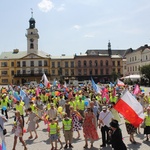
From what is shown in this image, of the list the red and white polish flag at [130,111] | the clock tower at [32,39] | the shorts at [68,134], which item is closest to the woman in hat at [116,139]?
→ the red and white polish flag at [130,111]

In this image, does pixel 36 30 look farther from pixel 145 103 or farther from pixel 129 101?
pixel 129 101

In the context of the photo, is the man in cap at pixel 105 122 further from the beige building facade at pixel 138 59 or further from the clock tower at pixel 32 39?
the clock tower at pixel 32 39

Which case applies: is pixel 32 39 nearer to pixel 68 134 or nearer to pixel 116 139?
pixel 68 134

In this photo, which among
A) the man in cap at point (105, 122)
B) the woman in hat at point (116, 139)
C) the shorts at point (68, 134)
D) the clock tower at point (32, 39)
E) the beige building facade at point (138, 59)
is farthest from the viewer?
the clock tower at point (32, 39)

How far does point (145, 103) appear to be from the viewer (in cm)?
1591

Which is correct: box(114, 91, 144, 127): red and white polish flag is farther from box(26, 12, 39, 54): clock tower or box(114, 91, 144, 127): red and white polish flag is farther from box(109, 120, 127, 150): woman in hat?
box(26, 12, 39, 54): clock tower

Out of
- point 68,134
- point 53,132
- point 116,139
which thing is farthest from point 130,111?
point 53,132

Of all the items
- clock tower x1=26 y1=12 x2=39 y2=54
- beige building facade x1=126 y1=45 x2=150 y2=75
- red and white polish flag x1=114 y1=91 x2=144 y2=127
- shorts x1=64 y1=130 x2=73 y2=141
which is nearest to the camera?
red and white polish flag x1=114 y1=91 x2=144 y2=127

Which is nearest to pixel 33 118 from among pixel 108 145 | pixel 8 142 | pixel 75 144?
pixel 8 142

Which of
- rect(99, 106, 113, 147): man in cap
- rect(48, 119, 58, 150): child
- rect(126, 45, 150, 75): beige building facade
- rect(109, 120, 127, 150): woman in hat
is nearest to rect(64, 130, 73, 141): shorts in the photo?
rect(48, 119, 58, 150): child

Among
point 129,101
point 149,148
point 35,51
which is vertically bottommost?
point 149,148

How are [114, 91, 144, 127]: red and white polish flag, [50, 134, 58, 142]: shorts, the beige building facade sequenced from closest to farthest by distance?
[114, 91, 144, 127]: red and white polish flag < [50, 134, 58, 142]: shorts < the beige building facade

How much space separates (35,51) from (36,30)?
6.64 m

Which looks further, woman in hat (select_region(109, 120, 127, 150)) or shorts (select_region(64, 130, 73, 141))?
shorts (select_region(64, 130, 73, 141))
